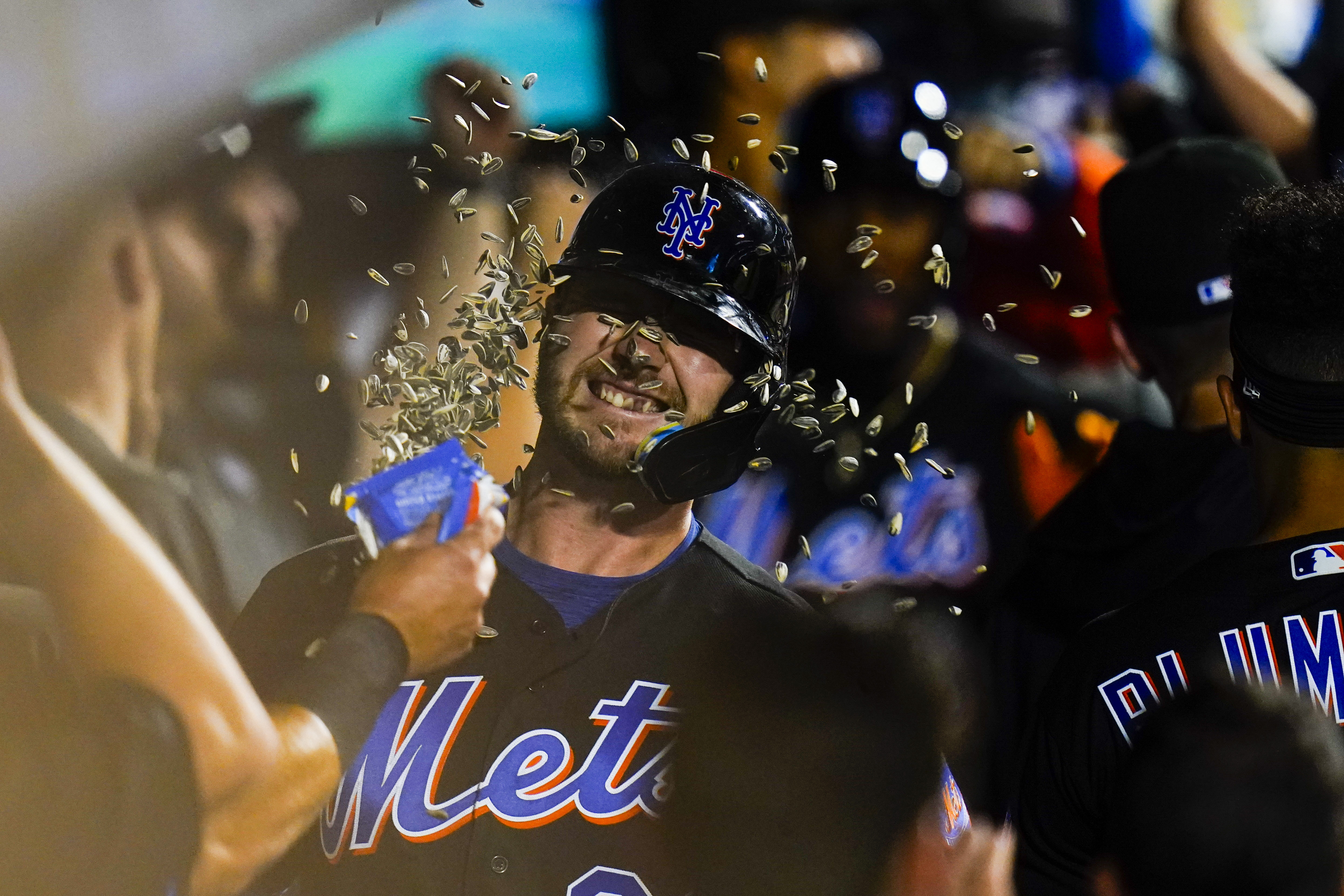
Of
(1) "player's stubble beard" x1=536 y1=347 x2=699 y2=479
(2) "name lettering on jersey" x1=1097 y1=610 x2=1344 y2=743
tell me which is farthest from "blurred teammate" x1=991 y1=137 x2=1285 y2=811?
(1) "player's stubble beard" x1=536 y1=347 x2=699 y2=479

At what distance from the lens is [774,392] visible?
2254 mm

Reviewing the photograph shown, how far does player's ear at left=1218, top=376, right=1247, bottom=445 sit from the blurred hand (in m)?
1.57

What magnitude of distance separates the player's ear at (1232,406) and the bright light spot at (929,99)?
2.78 feet

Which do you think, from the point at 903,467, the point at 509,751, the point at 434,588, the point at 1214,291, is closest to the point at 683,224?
the point at 903,467

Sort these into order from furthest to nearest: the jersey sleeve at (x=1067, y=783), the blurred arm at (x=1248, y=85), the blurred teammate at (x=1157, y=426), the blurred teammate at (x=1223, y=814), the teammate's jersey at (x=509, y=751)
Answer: the blurred arm at (x=1248, y=85), the blurred teammate at (x=1157, y=426), the jersey sleeve at (x=1067, y=783), the teammate's jersey at (x=509, y=751), the blurred teammate at (x=1223, y=814)

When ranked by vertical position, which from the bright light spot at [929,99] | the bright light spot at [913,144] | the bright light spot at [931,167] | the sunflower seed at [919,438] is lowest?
the sunflower seed at [919,438]

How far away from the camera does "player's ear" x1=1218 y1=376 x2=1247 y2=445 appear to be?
2373mm

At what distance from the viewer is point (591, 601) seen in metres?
2.19

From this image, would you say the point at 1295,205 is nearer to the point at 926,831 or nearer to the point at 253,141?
the point at 926,831

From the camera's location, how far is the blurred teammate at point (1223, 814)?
57.7 inches

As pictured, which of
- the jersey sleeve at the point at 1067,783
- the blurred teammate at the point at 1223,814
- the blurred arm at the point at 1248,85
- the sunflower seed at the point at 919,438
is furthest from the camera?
the blurred arm at the point at 1248,85

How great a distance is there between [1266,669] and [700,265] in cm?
143

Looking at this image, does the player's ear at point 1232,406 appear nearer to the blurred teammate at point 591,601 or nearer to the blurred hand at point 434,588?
the blurred teammate at point 591,601

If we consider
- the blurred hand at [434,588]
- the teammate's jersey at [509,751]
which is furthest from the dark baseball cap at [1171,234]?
the blurred hand at [434,588]
